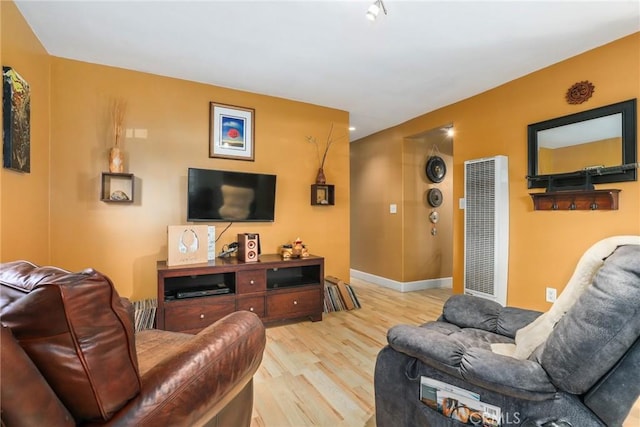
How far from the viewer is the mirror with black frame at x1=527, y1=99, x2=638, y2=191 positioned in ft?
7.56

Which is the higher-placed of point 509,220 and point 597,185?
point 597,185

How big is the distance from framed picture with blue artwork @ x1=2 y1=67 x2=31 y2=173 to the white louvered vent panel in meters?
3.83

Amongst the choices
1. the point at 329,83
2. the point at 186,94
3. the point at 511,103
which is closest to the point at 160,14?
the point at 186,94

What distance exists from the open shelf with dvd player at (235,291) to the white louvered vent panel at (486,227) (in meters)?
1.65

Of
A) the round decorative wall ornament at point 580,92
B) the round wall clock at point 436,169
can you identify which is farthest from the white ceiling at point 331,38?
the round wall clock at point 436,169

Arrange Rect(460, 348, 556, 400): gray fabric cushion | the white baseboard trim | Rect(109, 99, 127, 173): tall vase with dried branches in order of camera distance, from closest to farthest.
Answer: Rect(460, 348, 556, 400): gray fabric cushion
Rect(109, 99, 127, 173): tall vase with dried branches
the white baseboard trim

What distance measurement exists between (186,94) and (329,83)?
58.1 inches

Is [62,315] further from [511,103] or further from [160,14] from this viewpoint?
[511,103]

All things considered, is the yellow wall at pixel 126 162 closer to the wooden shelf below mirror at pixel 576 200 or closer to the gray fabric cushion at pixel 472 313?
the gray fabric cushion at pixel 472 313

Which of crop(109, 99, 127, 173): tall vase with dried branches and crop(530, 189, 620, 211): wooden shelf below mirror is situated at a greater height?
crop(109, 99, 127, 173): tall vase with dried branches

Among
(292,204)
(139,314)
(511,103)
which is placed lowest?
(139,314)

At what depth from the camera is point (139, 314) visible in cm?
261

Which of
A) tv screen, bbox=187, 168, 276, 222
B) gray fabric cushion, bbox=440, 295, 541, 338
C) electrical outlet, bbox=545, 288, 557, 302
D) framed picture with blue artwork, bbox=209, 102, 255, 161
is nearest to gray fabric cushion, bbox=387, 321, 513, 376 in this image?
gray fabric cushion, bbox=440, 295, 541, 338

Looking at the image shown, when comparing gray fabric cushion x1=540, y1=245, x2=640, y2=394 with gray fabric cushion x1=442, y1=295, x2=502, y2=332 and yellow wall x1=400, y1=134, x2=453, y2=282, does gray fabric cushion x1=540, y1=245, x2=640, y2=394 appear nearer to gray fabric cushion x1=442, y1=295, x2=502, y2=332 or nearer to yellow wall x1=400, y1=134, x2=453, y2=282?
gray fabric cushion x1=442, y1=295, x2=502, y2=332
